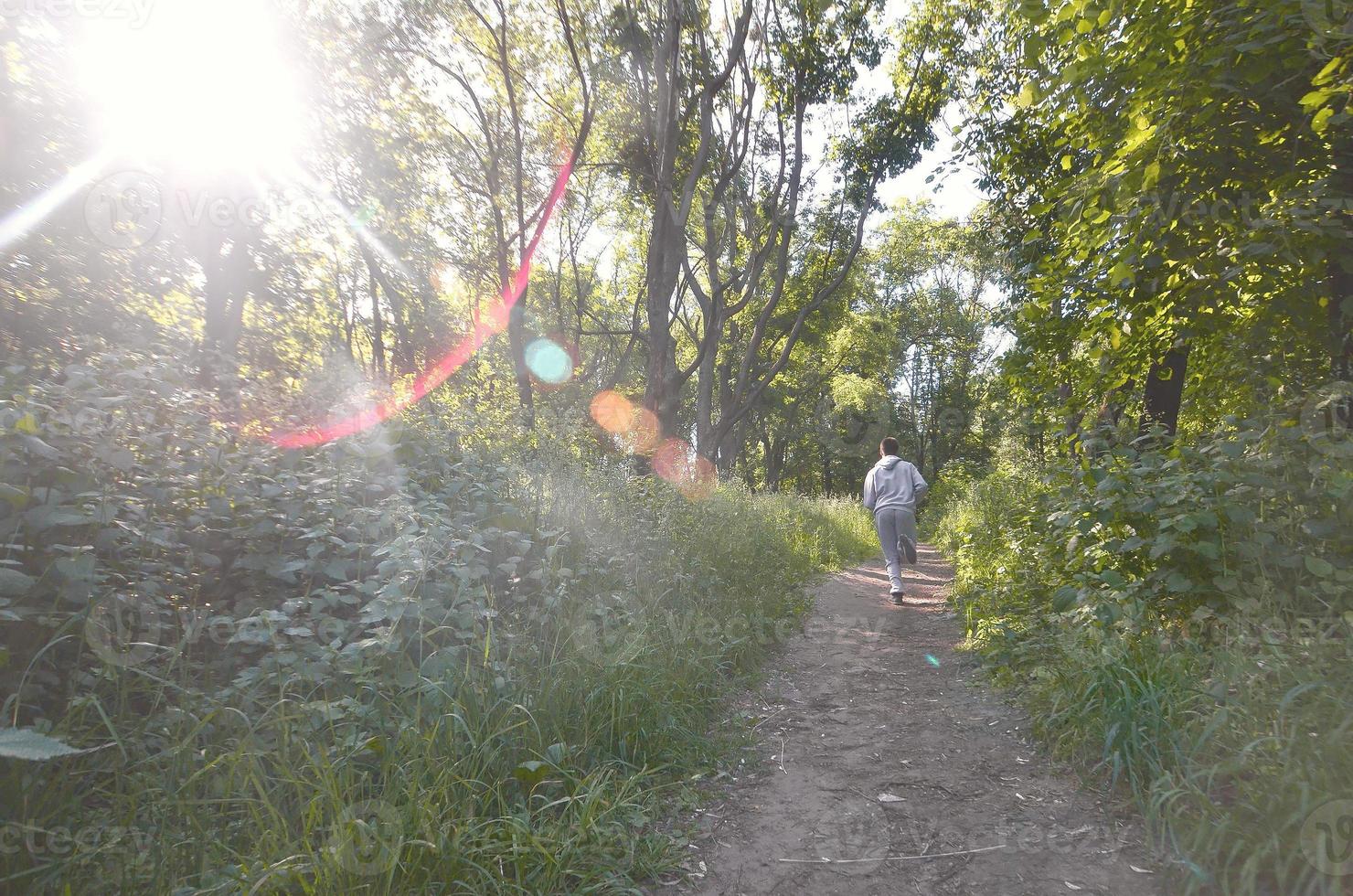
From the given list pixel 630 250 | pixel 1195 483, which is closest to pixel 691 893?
pixel 1195 483

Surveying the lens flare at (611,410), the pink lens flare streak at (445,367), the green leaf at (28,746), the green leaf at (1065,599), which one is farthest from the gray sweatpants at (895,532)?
the lens flare at (611,410)

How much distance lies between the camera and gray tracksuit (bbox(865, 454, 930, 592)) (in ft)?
27.5

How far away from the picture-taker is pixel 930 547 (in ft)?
64.1

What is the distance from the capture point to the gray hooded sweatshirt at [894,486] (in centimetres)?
847

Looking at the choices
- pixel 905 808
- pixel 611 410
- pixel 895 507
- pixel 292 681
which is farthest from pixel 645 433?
pixel 611 410

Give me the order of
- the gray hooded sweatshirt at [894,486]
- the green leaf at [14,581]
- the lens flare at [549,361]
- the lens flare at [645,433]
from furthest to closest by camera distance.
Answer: the lens flare at [549,361], the lens flare at [645,433], the gray hooded sweatshirt at [894,486], the green leaf at [14,581]

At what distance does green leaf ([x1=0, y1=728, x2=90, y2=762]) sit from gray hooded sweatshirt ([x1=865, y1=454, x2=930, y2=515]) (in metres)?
8.02

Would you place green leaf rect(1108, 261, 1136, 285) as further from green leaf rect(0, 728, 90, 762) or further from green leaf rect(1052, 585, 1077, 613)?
green leaf rect(0, 728, 90, 762)

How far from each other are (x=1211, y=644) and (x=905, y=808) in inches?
69.5

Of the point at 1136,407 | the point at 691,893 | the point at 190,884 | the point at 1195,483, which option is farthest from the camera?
the point at 1136,407

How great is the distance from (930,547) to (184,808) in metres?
19.9

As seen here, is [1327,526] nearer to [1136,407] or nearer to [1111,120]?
[1111,120]

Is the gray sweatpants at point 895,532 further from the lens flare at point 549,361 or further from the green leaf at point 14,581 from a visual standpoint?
the lens flare at point 549,361

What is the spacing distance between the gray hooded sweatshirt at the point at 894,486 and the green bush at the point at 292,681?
4.79 meters
